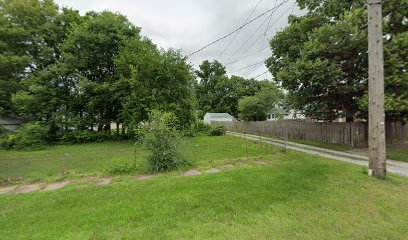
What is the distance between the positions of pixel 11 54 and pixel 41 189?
18.8m

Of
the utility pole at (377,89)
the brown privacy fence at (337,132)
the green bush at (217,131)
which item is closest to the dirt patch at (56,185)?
the utility pole at (377,89)

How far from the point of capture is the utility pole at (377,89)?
17.9ft

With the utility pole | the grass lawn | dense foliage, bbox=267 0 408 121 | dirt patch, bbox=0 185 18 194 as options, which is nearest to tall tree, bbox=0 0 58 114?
dirt patch, bbox=0 185 18 194

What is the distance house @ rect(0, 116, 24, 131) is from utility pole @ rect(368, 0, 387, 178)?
2660cm

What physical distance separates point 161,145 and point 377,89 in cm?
685

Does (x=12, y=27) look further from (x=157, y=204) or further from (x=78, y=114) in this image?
(x=157, y=204)

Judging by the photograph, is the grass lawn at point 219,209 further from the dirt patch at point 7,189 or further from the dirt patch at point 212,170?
the dirt patch at point 212,170

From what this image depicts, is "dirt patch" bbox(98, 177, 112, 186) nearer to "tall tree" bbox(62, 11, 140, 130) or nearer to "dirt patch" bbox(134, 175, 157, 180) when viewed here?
"dirt patch" bbox(134, 175, 157, 180)

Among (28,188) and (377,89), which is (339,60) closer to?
(377,89)

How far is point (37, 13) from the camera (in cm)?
1833

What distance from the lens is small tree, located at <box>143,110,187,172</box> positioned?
698 centimetres

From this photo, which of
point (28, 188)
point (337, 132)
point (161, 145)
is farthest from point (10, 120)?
point (337, 132)

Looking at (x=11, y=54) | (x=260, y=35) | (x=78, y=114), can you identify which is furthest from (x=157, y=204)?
(x=11, y=54)

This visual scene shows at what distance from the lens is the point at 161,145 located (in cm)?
703
